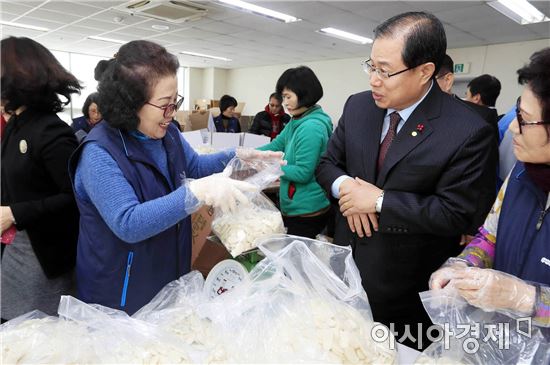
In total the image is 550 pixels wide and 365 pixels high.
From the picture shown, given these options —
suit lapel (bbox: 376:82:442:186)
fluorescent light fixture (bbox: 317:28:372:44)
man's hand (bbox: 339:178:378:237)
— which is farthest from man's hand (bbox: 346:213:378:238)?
fluorescent light fixture (bbox: 317:28:372:44)

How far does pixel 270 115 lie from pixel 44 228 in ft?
11.4

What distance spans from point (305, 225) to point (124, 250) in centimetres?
126

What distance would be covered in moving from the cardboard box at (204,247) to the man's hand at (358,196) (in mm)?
→ 461

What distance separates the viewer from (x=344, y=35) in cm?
681

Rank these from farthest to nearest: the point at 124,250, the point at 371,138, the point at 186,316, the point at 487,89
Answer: the point at 487,89, the point at 371,138, the point at 124,250, the point at 186,316

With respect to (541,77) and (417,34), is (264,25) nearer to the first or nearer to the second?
(417,34)

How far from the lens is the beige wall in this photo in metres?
6.68

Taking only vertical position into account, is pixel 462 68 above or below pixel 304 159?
above

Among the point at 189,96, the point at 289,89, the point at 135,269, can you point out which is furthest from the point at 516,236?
the point at 189,96

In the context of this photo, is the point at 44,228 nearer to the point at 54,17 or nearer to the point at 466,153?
the point at 466,153

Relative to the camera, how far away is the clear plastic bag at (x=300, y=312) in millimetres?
678

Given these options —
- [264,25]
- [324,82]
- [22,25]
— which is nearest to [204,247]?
[264,25]

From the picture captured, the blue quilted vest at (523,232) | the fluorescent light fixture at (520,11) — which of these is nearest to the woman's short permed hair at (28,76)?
the blue quilted vest at (523,232)

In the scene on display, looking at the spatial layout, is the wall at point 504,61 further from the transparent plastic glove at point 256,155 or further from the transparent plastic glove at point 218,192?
the transparent plastic glove at point 218,192
